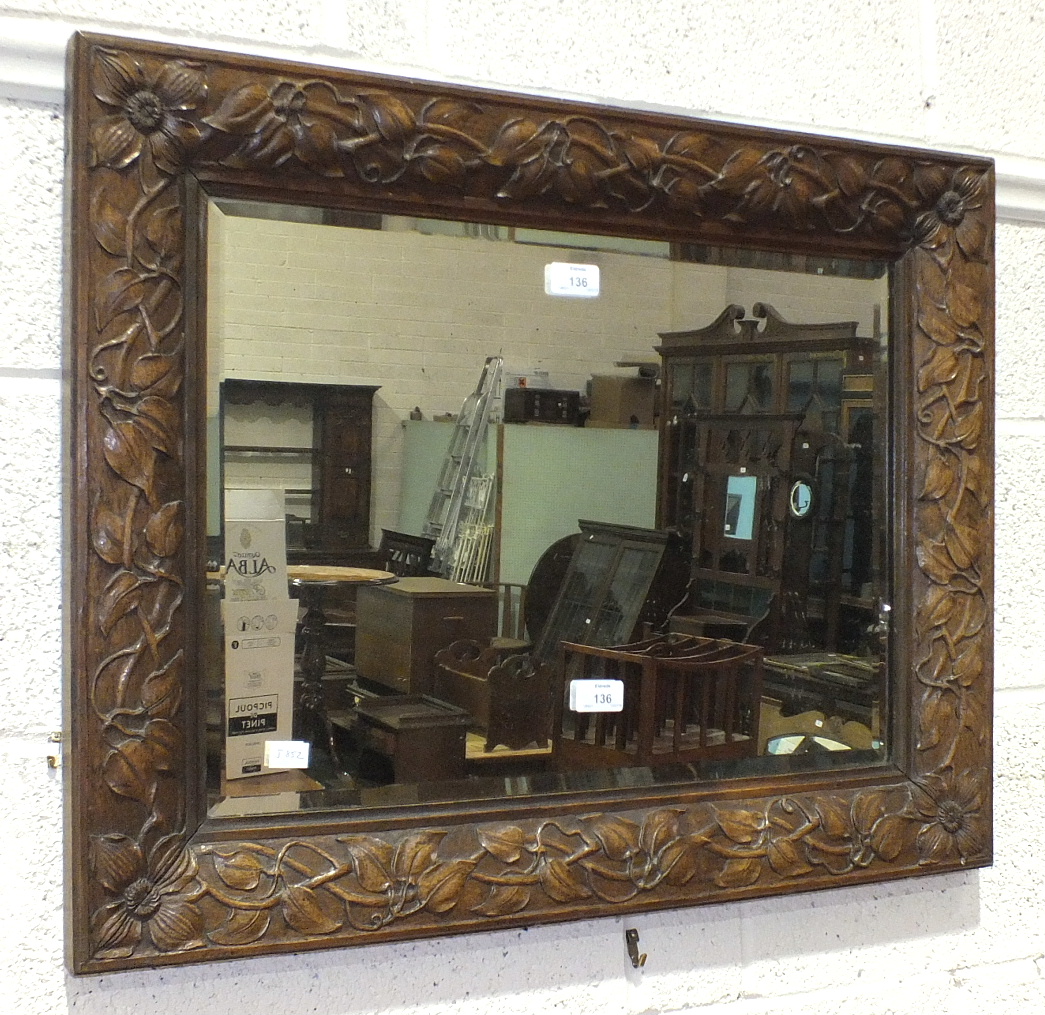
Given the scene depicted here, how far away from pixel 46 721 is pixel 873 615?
2.28ft

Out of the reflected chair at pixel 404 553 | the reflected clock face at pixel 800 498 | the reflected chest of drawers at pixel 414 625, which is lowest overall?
the reflected chest of drawers at pixel 414 625

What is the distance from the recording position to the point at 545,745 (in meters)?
0.94

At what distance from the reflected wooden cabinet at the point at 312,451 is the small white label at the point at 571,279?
17 centimetres

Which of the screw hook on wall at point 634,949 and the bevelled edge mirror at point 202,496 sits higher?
the bevelled edge mirror at point 202,496

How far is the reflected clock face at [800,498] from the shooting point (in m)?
1.01

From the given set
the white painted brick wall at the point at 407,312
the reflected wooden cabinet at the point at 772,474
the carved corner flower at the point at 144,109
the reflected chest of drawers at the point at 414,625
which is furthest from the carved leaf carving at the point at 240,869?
the carved corner flower at the point at 144,109

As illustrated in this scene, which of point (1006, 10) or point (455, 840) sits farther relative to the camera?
point (1006, 10)

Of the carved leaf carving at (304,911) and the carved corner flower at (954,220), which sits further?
the carved corner flower at (954,220)

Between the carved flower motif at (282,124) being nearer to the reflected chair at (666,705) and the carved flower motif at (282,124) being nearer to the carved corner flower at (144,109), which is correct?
the carved corner flower at (144,109)

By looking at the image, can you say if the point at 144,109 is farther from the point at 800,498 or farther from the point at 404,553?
the point at 800,498

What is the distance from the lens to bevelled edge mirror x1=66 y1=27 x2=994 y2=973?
2.63 feet

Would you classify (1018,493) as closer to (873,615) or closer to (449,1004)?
(873,615)

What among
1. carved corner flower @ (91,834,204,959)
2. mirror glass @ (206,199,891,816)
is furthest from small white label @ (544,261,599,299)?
carved corner flower @ (91,834,204,959)

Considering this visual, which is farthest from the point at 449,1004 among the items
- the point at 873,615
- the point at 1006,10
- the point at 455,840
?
the point at 1006,10
